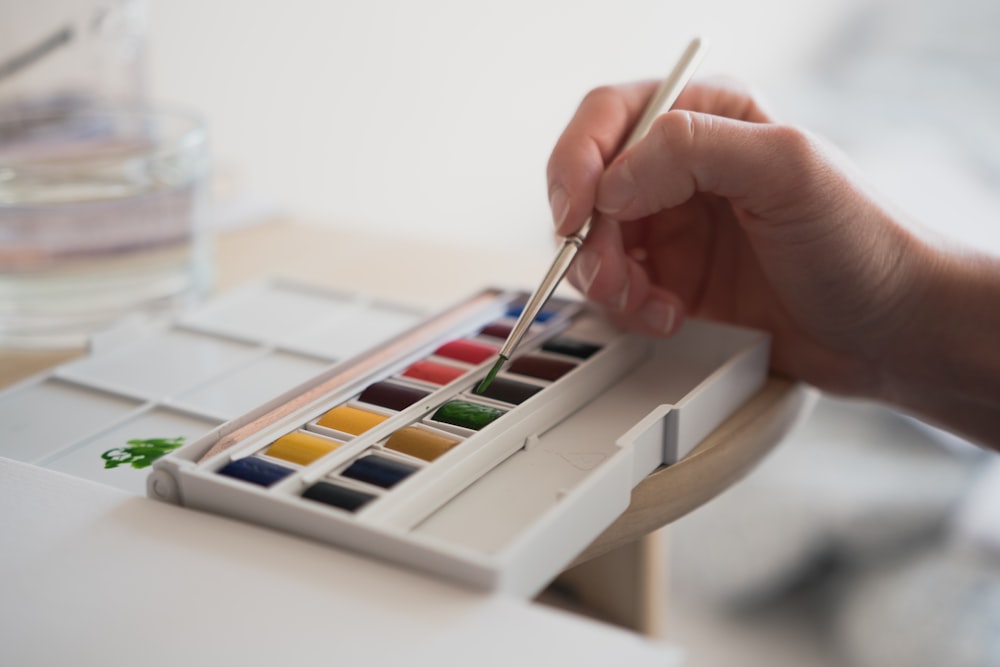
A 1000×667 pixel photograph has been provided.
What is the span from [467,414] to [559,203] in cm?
15

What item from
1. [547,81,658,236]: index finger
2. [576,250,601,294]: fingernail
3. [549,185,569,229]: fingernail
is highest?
[547,81,658,236]: index finger

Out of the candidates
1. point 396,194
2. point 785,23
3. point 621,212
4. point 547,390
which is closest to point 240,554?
point 547,390

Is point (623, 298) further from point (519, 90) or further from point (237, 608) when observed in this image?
point (519, 90)

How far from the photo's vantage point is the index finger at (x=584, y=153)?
549 millimetres

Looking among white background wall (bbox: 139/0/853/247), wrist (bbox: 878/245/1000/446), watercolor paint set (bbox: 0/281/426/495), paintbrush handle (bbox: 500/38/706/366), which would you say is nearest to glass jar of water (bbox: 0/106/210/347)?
watercolor paint set (bbox: 0/281/426/495)

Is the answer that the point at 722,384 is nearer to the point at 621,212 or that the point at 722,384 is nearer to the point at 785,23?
the point at 621,212

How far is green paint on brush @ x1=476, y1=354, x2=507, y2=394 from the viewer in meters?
0.49

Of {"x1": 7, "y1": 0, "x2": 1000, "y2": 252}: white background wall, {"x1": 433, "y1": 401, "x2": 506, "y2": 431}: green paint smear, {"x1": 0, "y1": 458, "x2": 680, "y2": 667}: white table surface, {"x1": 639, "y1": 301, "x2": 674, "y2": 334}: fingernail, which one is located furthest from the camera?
{"x1": 7, "y1": 0, "x2": 1000, "y2": 252}: white background wall

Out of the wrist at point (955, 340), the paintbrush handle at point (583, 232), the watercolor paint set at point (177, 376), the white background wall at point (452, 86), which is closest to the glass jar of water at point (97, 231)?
the watercolor paint set at point (177, 376)

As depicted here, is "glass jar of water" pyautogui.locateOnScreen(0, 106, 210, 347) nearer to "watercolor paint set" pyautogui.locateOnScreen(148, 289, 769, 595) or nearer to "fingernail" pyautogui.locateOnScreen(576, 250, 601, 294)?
"watercolor paint set" pyautogui.locateOnScreen(148, 289, 769, 595)

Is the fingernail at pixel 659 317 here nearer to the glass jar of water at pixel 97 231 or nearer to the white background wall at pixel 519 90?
the glass jar of water at pixel 97 231

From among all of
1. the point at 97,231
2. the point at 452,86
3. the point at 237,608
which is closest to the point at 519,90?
the point at 452,86

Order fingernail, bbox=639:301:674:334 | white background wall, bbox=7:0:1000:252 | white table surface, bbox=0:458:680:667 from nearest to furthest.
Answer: white table surface, bbox=0:458:680:667 → fingernail, bbox=639:301:674:334 → white background wall, bbox=7:0:1000:252

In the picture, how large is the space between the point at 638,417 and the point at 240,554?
0.20 meters
